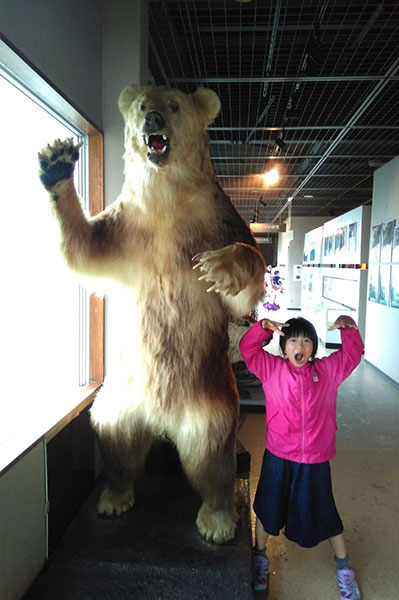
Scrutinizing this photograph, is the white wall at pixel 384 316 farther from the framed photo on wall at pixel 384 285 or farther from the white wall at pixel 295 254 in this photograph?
the white wall at pixel 295 254

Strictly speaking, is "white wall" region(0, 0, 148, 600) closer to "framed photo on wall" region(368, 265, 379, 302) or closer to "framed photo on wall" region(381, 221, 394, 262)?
"framed photo on wall" region(381, 221, 394, 262)

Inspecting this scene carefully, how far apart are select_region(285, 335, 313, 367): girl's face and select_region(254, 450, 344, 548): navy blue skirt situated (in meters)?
0.41

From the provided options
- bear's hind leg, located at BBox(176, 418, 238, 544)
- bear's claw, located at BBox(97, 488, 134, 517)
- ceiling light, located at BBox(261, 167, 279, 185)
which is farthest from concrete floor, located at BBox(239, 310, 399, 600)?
ceiling light, located at BBox(261, 167, 279, 185)

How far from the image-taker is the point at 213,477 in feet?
5.44

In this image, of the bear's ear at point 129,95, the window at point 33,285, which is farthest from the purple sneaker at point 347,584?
the bear's ear at point 129,95

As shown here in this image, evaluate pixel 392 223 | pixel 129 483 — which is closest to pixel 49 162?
pixel 129 483

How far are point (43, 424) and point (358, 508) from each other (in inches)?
74.4

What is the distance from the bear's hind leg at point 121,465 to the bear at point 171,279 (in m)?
0.01

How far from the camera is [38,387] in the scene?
71.1 inches

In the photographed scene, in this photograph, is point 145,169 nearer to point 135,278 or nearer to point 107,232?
point 107,232

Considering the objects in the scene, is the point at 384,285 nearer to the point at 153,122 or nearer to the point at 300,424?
the point at 300,424

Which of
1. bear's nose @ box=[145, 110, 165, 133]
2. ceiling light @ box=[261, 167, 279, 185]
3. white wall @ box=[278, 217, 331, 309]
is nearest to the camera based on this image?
bear's nose @ box=[145, 110, 165, 133]

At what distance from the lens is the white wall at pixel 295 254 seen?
42.5 feet

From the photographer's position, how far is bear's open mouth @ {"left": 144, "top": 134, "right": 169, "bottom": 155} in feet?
4.62
